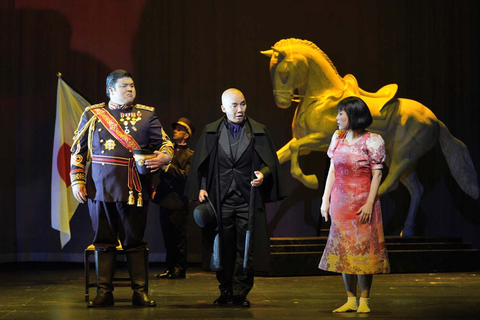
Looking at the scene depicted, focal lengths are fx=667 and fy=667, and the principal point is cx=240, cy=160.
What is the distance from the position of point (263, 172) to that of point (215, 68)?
12.0 feet

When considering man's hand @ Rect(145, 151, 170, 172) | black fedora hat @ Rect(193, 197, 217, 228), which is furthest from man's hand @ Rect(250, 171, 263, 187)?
man's hand @ Rect(145, 151, 170, 172)

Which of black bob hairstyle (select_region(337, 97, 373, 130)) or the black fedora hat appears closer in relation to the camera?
black bob hairstyle (select_region(337, 97, 373, 130))

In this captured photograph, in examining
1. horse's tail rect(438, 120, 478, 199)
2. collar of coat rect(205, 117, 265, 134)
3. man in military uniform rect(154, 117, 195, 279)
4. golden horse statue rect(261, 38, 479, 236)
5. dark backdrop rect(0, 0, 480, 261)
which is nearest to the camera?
Answer: collar of coat rect(205, 117, 265, 134)

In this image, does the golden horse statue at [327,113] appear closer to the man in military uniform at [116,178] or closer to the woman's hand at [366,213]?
the man in military uniform at [116,178]

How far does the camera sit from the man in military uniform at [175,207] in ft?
20.5

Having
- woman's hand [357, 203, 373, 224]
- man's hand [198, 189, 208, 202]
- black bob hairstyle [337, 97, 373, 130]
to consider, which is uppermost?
black bob hairstyle [337, 97, 373, 130]

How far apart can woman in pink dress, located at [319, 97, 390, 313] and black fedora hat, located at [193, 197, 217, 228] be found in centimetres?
75

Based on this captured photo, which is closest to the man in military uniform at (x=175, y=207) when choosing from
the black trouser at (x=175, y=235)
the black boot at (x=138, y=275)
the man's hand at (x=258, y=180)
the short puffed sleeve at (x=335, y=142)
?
the black trouser at (x=175, y=235)

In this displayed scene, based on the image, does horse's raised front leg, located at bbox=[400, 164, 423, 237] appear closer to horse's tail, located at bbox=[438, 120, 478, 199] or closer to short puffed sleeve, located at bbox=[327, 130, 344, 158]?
horse's tail, located at bbox=[438, 120, 478, 199]

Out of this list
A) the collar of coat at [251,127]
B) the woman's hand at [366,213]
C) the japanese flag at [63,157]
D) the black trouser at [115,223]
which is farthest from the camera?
the japanese flag at [63,157]

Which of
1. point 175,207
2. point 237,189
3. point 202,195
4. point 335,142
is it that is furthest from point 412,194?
point 202,195

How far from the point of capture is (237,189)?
14.0 ft

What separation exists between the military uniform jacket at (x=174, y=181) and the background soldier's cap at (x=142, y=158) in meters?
2.08

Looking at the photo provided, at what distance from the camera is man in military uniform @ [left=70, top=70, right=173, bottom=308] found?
4188mm
